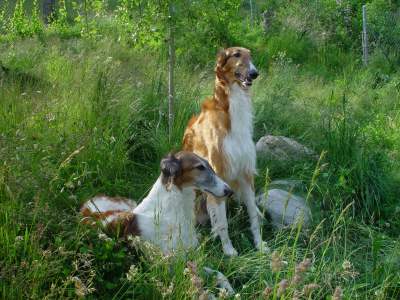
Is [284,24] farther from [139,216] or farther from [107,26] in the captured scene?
[139,216]

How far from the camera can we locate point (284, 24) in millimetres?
13703

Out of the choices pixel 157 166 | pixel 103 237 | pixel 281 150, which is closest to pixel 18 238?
pixel 103 237

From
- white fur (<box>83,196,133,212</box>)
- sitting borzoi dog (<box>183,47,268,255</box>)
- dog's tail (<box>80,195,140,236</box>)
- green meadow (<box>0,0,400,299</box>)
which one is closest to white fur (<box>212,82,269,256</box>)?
sitting borzoi dog (<box>183,47,268,255</box>)

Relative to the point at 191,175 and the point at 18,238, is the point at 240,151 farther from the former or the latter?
the point at 18,238

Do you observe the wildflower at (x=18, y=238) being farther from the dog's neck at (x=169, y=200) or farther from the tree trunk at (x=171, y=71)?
the tree trunk at (x=171, y=71)

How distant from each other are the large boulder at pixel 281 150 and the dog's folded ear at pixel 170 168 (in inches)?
82.0

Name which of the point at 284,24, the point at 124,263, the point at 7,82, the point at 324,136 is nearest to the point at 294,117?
the point at 324,136

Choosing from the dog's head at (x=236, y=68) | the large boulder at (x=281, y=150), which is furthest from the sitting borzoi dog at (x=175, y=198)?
the large boulder at (x=281, y=150)

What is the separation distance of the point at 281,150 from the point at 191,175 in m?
2.12

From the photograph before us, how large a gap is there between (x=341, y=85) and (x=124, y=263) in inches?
273

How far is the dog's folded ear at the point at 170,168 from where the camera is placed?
14.8ft

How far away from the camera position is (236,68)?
532cm

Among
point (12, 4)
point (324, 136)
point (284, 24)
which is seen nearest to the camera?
point (324, 136)

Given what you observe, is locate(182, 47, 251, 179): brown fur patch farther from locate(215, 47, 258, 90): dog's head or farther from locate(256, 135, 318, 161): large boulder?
locate(256, 135, 318, 161): large boulder
